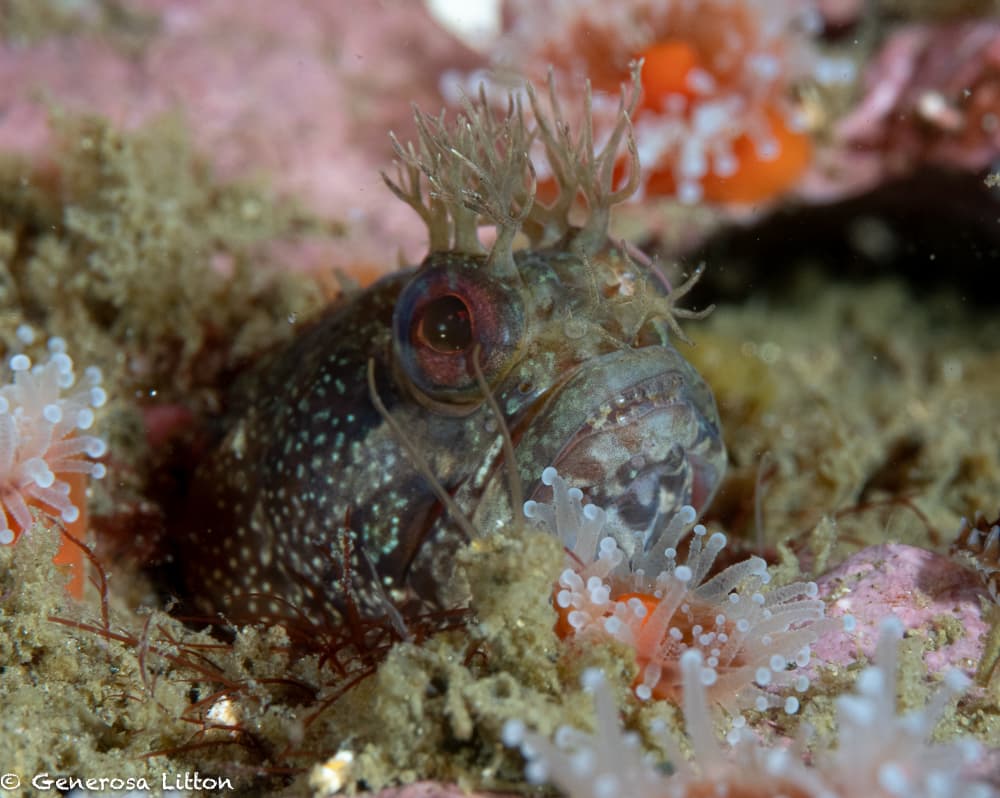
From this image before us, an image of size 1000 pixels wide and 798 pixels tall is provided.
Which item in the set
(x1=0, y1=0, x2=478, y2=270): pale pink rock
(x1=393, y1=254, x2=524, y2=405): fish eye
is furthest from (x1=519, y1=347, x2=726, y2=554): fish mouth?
(x1=0, y1=0, x2=478, y2=270): pale pink rock

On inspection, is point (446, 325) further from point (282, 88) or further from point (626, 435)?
point (282, 88)

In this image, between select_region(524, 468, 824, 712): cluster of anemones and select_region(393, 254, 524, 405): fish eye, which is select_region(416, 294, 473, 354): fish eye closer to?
select_region(393, 254, 524, 405): fish eye

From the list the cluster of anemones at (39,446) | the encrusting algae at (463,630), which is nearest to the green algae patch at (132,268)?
the cluster of anemones at (39,446)

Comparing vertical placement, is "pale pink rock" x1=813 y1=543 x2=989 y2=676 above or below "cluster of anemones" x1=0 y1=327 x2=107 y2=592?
below

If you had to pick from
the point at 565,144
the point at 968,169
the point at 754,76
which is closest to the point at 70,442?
the point at 565,144

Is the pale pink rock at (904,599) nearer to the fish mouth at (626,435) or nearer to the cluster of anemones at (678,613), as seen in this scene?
the cluster of anemones at (678,613)

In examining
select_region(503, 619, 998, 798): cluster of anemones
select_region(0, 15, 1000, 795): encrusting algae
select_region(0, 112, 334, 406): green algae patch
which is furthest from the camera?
select_region(0, 112, 334, 406): green algae patch
